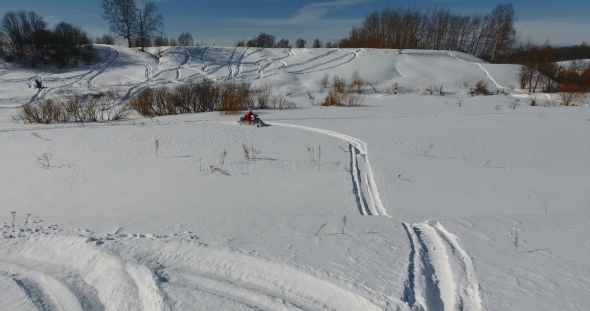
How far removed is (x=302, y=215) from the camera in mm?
4137

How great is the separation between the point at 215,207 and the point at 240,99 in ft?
30.6

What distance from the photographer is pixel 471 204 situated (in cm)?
470

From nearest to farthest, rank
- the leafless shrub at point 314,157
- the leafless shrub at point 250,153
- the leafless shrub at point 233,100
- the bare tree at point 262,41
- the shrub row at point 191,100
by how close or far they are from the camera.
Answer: the leafless shrub at point 314,157, the leafless shrub at point 250,153, the leafless shrub at point 233,100, the shrub row at point 191,100, the bare tree at point 262,41

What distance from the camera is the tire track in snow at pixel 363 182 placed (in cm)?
464

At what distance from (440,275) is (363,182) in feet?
9.25

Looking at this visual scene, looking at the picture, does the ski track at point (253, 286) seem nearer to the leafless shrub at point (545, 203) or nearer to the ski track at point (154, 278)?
the ski track at point (154, 278)

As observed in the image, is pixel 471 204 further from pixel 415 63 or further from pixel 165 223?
pixel 415 63

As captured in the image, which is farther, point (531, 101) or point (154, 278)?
point (531, 101)

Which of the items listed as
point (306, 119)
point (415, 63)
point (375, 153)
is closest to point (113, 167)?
point (375, 153)

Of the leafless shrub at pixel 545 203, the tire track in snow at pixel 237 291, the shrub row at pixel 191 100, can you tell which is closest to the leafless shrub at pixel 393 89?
the shrub row at pixel 191 100

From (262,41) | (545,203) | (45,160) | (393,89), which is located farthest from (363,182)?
(262,41)

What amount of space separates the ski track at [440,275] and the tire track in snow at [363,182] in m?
1.03

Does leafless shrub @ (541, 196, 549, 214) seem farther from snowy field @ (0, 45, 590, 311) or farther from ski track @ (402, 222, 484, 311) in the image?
ski track @ (402, 222, 484, 311)

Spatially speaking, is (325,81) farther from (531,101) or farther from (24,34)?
(24,34)
